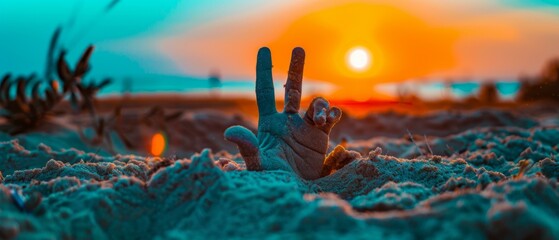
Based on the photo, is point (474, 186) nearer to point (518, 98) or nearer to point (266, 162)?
point (266, 162)

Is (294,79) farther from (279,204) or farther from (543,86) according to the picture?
(543,86)

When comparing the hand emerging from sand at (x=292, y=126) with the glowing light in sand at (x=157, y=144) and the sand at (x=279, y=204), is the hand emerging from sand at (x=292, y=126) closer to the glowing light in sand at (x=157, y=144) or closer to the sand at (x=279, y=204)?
the sand at (x=279, y=204)

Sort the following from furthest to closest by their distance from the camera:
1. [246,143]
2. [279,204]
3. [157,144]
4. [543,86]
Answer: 1. [543,86]
2. [157,144]
3. [246,143]
4. [279,204]

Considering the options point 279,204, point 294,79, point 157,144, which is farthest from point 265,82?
point 157,144

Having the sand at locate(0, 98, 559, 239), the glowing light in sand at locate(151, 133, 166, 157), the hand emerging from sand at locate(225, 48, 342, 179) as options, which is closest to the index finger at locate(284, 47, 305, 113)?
the hand emerging from sand at locate(225, 48, 342, 179)

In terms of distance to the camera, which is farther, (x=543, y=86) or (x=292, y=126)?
(x=543, y=86)

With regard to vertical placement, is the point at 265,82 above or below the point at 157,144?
above

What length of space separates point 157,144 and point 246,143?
454 centimetres

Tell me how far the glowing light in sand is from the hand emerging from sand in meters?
3.41

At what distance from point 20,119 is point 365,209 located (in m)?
5.30

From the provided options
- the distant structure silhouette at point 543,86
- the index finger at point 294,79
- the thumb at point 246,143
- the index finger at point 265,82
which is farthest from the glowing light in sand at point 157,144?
the distant structure silhouette at point 543,86

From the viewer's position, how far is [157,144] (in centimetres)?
732

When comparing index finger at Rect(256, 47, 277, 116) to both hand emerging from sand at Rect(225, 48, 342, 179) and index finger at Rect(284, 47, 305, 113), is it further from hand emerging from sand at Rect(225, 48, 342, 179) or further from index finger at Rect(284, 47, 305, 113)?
index finger at Rect(284, 47, 305, 113)

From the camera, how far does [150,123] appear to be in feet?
25.6
